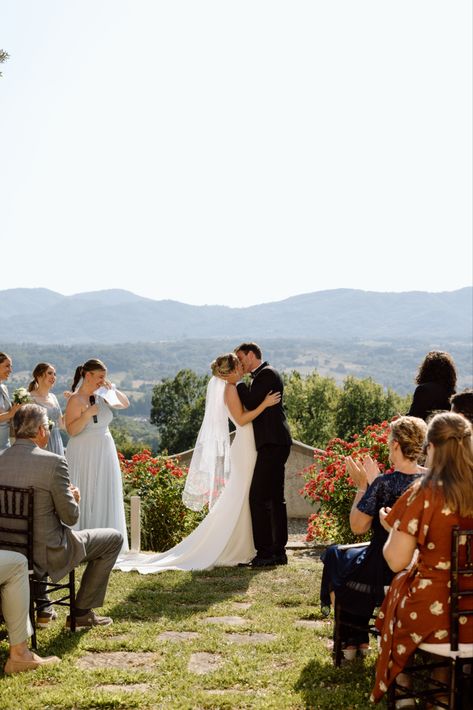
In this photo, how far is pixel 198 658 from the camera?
542cm

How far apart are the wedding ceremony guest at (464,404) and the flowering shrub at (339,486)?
4042mm

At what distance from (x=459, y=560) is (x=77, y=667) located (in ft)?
8.03

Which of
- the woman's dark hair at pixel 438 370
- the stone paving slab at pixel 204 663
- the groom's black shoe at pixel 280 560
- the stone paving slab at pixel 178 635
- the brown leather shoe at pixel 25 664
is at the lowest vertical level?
the groom's black shoe at pixel 280 560

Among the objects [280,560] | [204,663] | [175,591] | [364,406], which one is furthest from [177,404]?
[204,663]

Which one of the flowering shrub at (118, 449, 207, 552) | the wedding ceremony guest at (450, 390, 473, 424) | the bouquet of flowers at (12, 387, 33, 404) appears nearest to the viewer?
the wedding ceremony guest at (450, 390, 473, 424)

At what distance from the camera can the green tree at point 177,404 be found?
63.3m

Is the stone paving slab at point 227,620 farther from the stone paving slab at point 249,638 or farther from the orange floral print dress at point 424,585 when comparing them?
the orange floral print dress at point 424,585

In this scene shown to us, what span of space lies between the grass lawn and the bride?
4.28ft


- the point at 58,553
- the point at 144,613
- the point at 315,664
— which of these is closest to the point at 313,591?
the point at 144,613

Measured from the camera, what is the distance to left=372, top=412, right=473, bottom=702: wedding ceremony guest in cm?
406

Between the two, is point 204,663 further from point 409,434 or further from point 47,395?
point 47,395

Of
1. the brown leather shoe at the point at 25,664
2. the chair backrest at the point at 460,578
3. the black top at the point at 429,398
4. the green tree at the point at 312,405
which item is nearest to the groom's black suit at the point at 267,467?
the black top at the point at 429,398

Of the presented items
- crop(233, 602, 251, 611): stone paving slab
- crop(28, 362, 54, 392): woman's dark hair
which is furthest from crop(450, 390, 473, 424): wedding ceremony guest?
crop(28, 362, 54, 392): woman's dark hair

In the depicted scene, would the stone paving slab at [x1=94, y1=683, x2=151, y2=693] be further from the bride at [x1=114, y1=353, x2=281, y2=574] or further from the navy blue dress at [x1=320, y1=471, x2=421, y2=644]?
the bride at [x1=114, y1=353, x2=281, y2=574]
